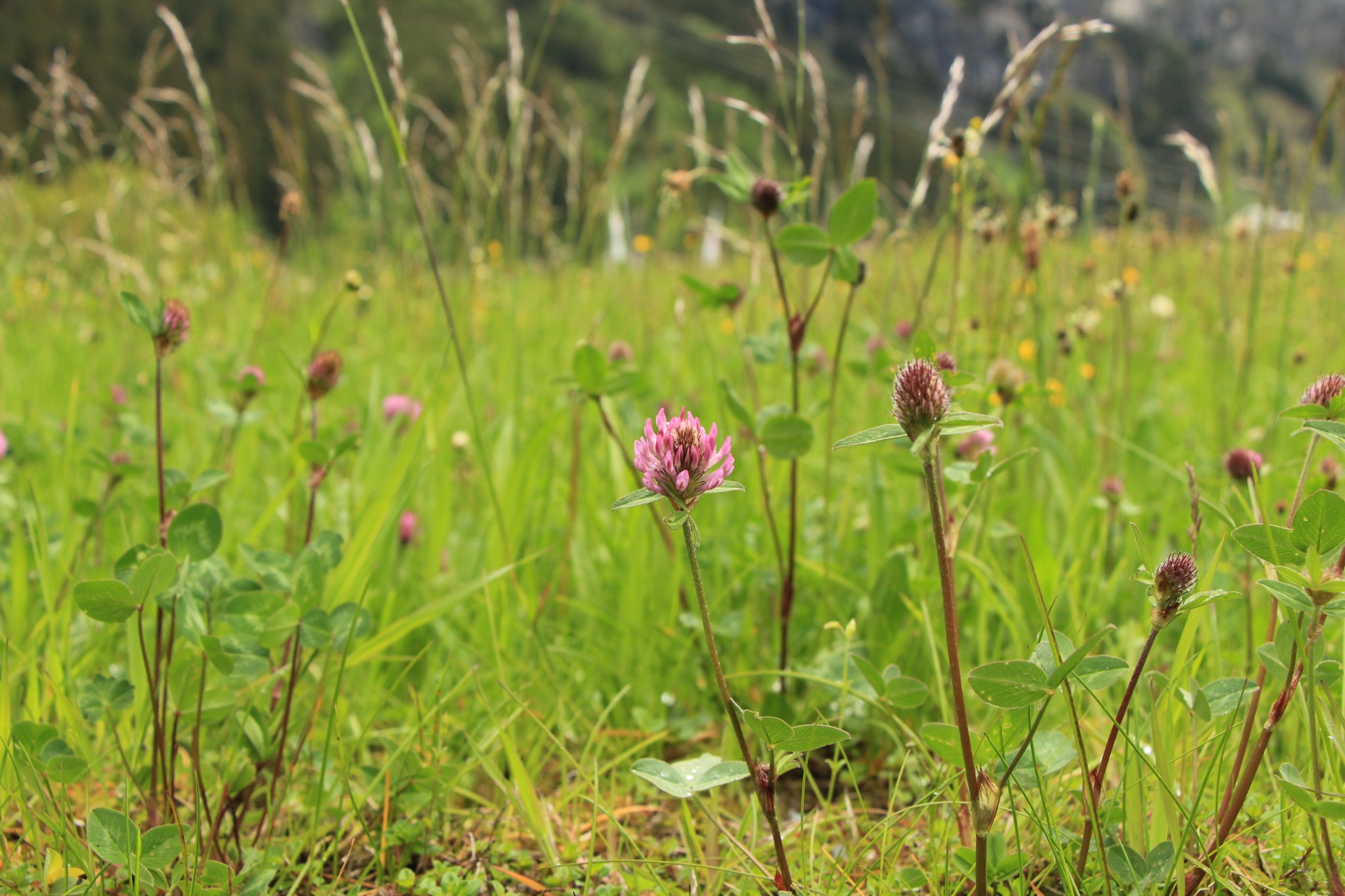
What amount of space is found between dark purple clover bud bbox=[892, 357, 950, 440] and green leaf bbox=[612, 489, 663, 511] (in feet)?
0.56

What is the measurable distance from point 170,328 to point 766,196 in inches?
26.0

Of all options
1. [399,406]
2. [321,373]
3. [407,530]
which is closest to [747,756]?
[321,373]

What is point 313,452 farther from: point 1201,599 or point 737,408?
point 1201,599

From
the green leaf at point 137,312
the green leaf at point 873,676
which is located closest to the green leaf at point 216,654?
the green leaf at point 137,312

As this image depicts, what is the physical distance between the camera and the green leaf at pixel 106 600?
2.28 ft

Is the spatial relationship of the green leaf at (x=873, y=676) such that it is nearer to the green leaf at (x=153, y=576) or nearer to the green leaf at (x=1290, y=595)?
the green leaf at (x=1290, y=595)

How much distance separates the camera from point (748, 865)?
30.4 inches

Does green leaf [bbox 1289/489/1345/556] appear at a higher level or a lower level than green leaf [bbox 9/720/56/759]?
higher

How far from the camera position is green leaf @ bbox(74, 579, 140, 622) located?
70 centimetres

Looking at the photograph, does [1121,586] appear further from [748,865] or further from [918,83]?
[918,83]

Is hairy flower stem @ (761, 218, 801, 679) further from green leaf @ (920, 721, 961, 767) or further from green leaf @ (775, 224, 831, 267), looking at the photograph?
green leaf @ (920, 721, 961, 767)

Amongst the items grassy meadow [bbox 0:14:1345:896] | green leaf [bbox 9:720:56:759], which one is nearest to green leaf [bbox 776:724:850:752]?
grassy meadow [bbox 0:14:1345:896]

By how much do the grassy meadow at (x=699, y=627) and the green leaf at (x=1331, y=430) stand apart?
44mm

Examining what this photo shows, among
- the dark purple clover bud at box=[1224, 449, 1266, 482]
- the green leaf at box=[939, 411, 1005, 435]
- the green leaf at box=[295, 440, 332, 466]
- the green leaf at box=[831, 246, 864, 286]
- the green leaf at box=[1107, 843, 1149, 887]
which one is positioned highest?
the green leaf at box=[831, 246, 864, 286]
